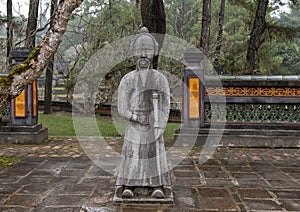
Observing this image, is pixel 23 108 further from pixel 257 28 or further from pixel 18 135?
pixel 257 28

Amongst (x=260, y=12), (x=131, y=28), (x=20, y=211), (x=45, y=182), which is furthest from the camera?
(x=131, y=28)

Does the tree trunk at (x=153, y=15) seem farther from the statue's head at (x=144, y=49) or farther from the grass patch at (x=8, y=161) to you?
the statue's head at (x=144, y=49)

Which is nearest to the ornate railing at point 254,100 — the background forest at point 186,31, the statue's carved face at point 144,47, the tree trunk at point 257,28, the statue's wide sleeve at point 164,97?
Answer: the background forest at point 186,31

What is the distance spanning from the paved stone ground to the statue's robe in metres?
0.36

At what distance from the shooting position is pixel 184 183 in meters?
5.41

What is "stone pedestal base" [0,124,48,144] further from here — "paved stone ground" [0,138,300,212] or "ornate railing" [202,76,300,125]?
"ornate railing" [202,76,300,125]

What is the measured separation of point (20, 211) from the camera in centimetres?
428

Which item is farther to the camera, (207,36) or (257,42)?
(257,42)

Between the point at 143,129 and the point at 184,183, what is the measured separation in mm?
1405

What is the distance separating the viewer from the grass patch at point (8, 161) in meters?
6.54

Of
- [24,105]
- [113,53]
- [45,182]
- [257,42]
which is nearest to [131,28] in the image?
[113,53]

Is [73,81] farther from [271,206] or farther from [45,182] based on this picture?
[271,206]

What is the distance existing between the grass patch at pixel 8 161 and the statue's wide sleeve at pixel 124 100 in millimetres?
3106

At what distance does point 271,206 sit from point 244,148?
3.88m
